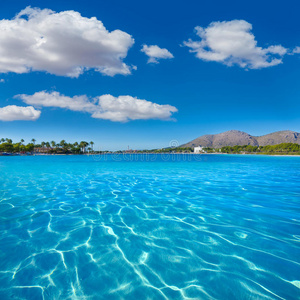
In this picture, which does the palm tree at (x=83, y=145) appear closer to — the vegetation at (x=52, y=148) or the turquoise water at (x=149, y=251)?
the vegetation at (x=52, y=148)

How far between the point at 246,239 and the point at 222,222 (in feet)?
4.00

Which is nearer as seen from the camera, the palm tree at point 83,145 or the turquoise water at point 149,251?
the turquoise water at point 149,251

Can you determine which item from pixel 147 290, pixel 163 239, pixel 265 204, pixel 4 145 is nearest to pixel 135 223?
pixel 163 239

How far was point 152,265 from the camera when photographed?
13.4ft

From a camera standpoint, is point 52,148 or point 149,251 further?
point 52,148

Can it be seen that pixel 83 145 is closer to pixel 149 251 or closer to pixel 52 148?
pixel 52 148

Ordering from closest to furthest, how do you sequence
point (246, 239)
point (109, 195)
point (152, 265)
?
point (152, 265)
point (246, 239)
point (109, 195)

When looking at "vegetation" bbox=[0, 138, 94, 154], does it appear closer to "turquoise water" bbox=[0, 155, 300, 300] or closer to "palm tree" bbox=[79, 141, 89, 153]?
"palm tree" bbox=[79, 141, 89, 153]

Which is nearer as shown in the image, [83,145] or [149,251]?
[149,251]

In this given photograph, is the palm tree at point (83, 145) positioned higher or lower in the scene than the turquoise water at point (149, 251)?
higher

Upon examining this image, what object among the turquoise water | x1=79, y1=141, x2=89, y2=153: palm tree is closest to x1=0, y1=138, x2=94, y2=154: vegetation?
x1=79, y1=141, x2=89, y2=153: palm tree

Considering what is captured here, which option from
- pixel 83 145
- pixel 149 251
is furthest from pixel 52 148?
pixel 149 251

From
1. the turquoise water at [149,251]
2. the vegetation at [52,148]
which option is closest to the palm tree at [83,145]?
the vegetation at [52,148]

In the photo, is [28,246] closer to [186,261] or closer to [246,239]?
[186,261]
